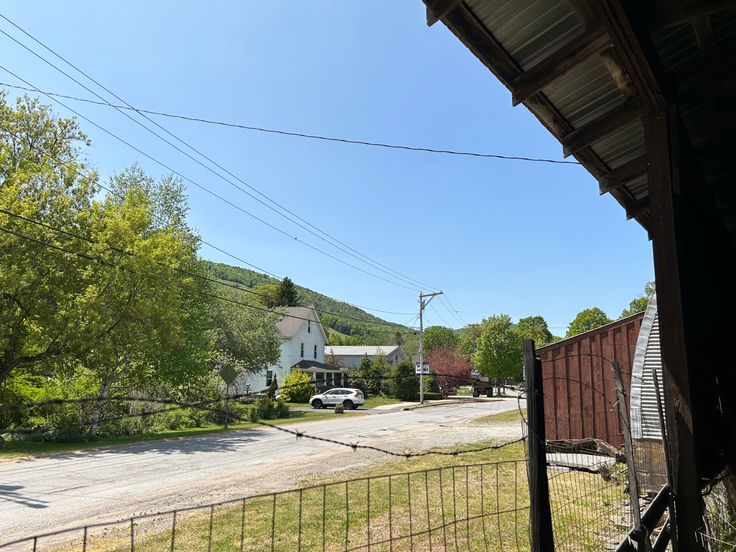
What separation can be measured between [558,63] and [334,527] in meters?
5.72

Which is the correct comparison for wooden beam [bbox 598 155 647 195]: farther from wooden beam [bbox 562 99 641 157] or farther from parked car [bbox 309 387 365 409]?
parked car [bbox 309 387 365 409]

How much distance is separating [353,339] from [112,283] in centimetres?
8776

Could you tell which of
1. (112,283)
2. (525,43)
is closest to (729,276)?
(525,43)

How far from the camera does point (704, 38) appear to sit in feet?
11.6

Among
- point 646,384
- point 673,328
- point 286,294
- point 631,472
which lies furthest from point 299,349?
point 631,472

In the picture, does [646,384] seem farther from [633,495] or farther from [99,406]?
[99,406]

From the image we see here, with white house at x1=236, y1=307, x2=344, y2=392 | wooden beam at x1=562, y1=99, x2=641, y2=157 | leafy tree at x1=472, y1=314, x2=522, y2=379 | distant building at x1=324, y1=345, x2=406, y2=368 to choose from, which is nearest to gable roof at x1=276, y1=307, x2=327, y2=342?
white house at x1=236, y1=307, x2=344, y2=392

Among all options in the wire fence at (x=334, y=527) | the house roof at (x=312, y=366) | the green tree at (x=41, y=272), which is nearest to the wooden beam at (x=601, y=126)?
the wire fence at (x=334, y=527)

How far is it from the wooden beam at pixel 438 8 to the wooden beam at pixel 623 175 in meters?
2.93

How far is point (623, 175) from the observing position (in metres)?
4.77

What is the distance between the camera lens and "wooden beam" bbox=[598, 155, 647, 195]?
468 cm

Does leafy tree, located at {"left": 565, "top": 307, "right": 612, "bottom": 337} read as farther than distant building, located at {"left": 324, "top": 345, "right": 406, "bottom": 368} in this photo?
Yes

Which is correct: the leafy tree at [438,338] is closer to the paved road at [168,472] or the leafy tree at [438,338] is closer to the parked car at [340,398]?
the parked car at [340,398]

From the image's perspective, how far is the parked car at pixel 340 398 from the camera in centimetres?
3278
